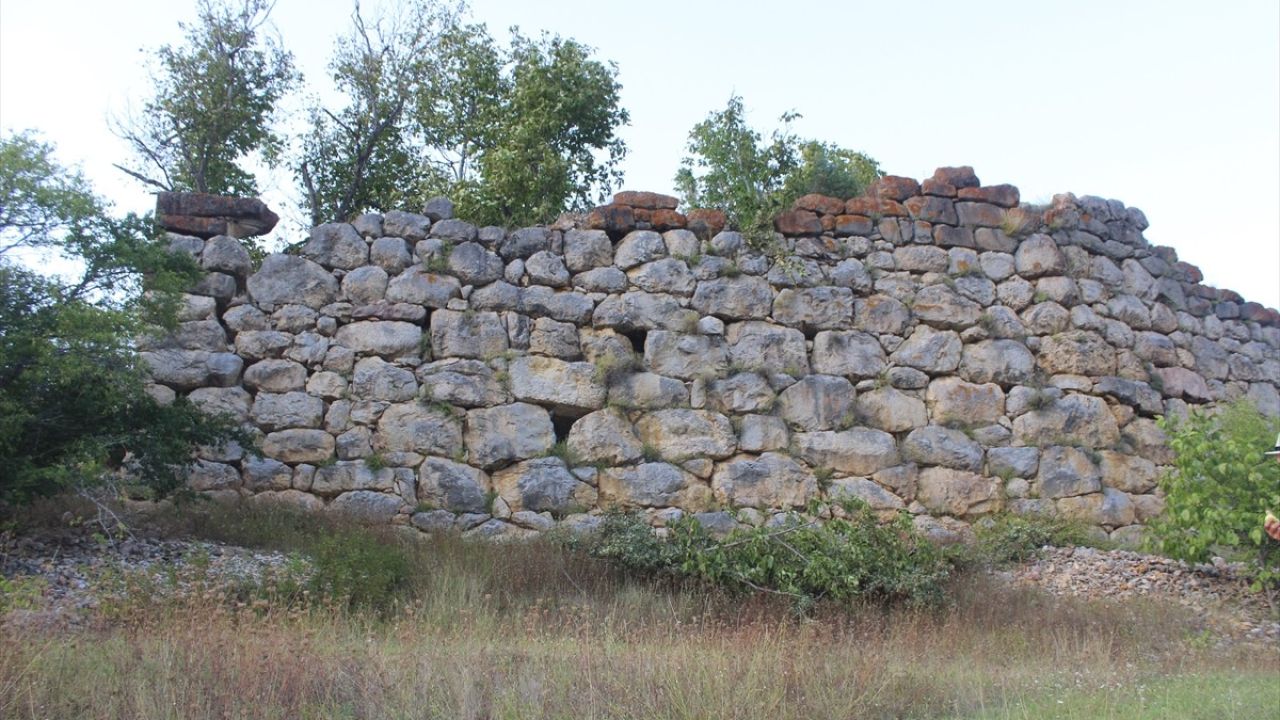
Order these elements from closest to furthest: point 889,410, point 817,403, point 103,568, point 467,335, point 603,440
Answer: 1. point 103,568
2. point 603,440
3. point 467,335
4. point 817,403
5. point 889,410

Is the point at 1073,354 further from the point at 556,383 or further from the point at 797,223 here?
the point at 556,383

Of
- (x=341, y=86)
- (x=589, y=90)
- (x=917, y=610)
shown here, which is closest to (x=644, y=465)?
(x=917, y=610)

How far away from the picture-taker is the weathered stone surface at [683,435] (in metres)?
9.97

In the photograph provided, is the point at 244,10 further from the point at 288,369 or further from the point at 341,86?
the point at 288,369

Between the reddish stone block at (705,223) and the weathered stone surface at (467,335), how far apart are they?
6.68ft

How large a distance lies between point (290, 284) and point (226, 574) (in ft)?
10.6

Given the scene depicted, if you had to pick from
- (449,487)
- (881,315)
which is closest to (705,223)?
(881,315)

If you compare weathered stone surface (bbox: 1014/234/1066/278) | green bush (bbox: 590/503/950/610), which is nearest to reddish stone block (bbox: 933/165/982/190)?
weathered stone surface (bbox: 1014/234/1066/278)

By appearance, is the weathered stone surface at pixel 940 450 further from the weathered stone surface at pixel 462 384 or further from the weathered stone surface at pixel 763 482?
the weathered stone surface at pixel 462 384

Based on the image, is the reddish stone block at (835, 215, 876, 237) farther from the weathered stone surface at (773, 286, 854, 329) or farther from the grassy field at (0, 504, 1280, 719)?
the grassy field at (0, 504, 1280, 719)

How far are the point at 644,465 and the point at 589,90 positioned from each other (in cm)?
554

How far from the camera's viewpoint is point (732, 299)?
10.5m

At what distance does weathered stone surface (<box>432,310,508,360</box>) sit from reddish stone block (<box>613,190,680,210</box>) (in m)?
1.69

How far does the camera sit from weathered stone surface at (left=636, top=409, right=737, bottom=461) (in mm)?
9969
